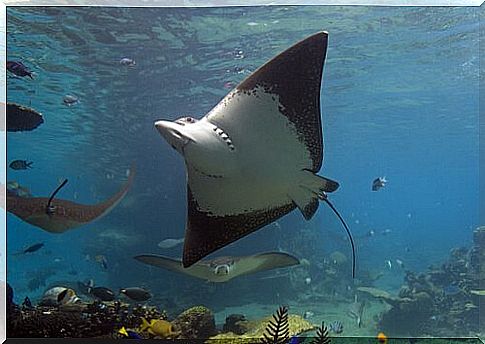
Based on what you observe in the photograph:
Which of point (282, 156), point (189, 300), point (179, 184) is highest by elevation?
point (179, 184)

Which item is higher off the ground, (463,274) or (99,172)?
(99,172)

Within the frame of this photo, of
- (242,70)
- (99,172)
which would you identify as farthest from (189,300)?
(242,70)

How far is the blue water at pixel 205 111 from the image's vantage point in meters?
6.20

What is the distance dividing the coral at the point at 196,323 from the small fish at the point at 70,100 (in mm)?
2681

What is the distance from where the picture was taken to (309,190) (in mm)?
4547

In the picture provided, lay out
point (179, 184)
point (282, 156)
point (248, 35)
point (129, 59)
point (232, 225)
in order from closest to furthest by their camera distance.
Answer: point (282, 156), point (232, 225), point (129, 59), point (248, 35), point (179, 184)

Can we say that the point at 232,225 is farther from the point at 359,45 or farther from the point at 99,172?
the point at 359,45

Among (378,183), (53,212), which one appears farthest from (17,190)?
(378,183)

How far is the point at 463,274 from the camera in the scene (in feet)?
20.9

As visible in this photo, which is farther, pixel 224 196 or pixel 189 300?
pixel 189 300

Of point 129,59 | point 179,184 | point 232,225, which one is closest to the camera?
point 232,225

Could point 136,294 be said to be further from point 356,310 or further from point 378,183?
point 378,183

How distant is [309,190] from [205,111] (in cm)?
216

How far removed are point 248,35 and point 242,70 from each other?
16.0 inches
